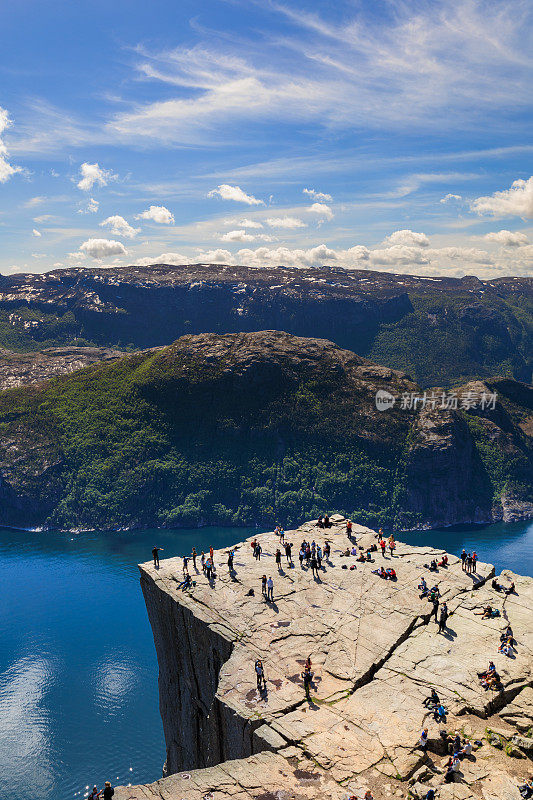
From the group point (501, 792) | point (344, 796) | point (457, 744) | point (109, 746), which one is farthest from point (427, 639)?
point (109, 746)

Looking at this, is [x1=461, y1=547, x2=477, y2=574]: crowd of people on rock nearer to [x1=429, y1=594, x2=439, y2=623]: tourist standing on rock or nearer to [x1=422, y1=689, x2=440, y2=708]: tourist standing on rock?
[x1=429, y1=594, x2=439, y2=623]: tourist standing on rock

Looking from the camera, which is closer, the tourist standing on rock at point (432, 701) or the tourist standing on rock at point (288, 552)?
the tourist standing on rock at point (432, 701)

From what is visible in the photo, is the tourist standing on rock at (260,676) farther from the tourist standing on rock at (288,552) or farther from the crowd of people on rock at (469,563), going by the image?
the crowd of people on rock at (469,563)

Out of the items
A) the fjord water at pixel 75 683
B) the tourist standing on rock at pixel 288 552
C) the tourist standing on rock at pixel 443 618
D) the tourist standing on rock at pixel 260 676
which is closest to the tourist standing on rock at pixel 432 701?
the tourist standing on rock at pixel 443 618

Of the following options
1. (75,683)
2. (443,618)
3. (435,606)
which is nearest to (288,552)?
(435,606)

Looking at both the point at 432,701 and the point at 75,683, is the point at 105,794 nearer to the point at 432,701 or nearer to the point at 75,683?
the point at 432,701

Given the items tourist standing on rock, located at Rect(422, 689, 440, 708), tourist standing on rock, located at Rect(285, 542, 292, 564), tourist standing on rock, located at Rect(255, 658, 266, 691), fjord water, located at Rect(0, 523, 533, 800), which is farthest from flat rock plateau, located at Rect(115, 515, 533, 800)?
fjord water, located at Rect(0, 523, 533, 800)
